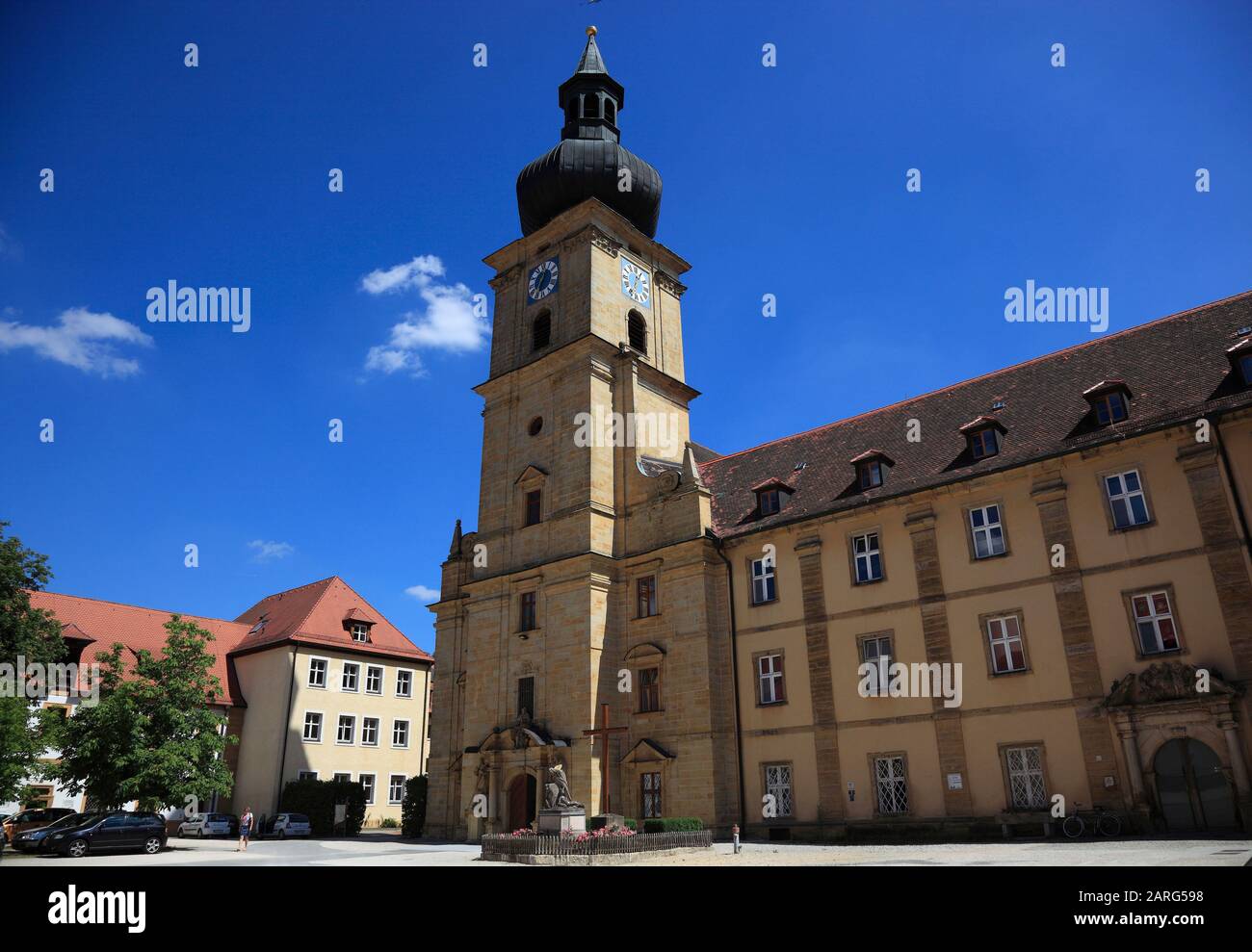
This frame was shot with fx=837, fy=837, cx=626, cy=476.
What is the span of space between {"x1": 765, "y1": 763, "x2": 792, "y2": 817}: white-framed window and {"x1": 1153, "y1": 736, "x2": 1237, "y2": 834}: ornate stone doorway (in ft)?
34.8

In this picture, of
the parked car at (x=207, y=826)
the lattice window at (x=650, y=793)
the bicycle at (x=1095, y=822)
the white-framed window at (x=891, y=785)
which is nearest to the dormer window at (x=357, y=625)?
the parked car at (x=207, y=826)

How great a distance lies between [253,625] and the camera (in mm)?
51906

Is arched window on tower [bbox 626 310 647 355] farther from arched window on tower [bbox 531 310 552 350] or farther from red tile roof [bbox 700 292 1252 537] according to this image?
red tile roof [bbox 700 292 1252 537]

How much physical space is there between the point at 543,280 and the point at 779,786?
24.4 meters

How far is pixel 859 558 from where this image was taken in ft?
90.7

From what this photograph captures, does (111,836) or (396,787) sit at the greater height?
(396,787)

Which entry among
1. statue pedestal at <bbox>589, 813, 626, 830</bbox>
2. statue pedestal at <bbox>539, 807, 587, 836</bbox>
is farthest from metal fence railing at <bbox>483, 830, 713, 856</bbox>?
statue pedestal at <bbox>589, 813, 626, 830</bbox>

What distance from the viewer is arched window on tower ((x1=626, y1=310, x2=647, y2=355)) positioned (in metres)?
39.0

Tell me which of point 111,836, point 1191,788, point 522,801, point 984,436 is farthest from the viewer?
point 522,801

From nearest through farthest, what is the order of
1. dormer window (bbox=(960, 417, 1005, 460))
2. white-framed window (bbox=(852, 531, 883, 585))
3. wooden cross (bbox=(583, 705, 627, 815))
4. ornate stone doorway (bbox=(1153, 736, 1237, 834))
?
ornate stone doorway (bbox=(1153, 736, 1237, 834))
dormer window (bbox=(960, 417, 1005, 460))
white-framed window (bbox=(852, 531, 883, 585))
wooden cross (bbox=(583, 705, 627, 815))

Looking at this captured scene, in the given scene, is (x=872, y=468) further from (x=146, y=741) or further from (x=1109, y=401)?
(x=146, y=741)

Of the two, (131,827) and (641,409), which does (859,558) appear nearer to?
(641,409)

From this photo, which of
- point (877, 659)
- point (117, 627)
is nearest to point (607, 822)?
point (877, 659)
